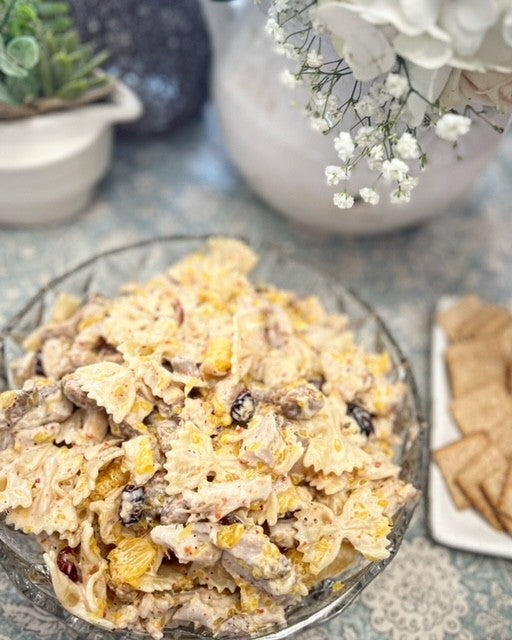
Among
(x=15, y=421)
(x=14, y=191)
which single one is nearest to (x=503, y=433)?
(x=15, y=421)

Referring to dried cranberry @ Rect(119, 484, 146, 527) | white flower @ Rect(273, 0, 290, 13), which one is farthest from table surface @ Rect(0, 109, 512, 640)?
white flower @ Rect(273, 0, 290, 13)

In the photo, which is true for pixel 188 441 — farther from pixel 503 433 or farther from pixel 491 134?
pixel 491 134

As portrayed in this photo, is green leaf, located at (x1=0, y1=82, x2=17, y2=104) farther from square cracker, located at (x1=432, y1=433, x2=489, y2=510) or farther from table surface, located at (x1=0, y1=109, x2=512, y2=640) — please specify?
square cracker, located at (x1=432, y1=433, x2=489, y2=510)

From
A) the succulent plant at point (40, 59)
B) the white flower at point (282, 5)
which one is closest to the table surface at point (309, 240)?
the succulent plant at point (40, 59)

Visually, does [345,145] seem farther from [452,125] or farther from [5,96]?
[5,96]

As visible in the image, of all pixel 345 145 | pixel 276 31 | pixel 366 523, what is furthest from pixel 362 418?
pixel 276 31
